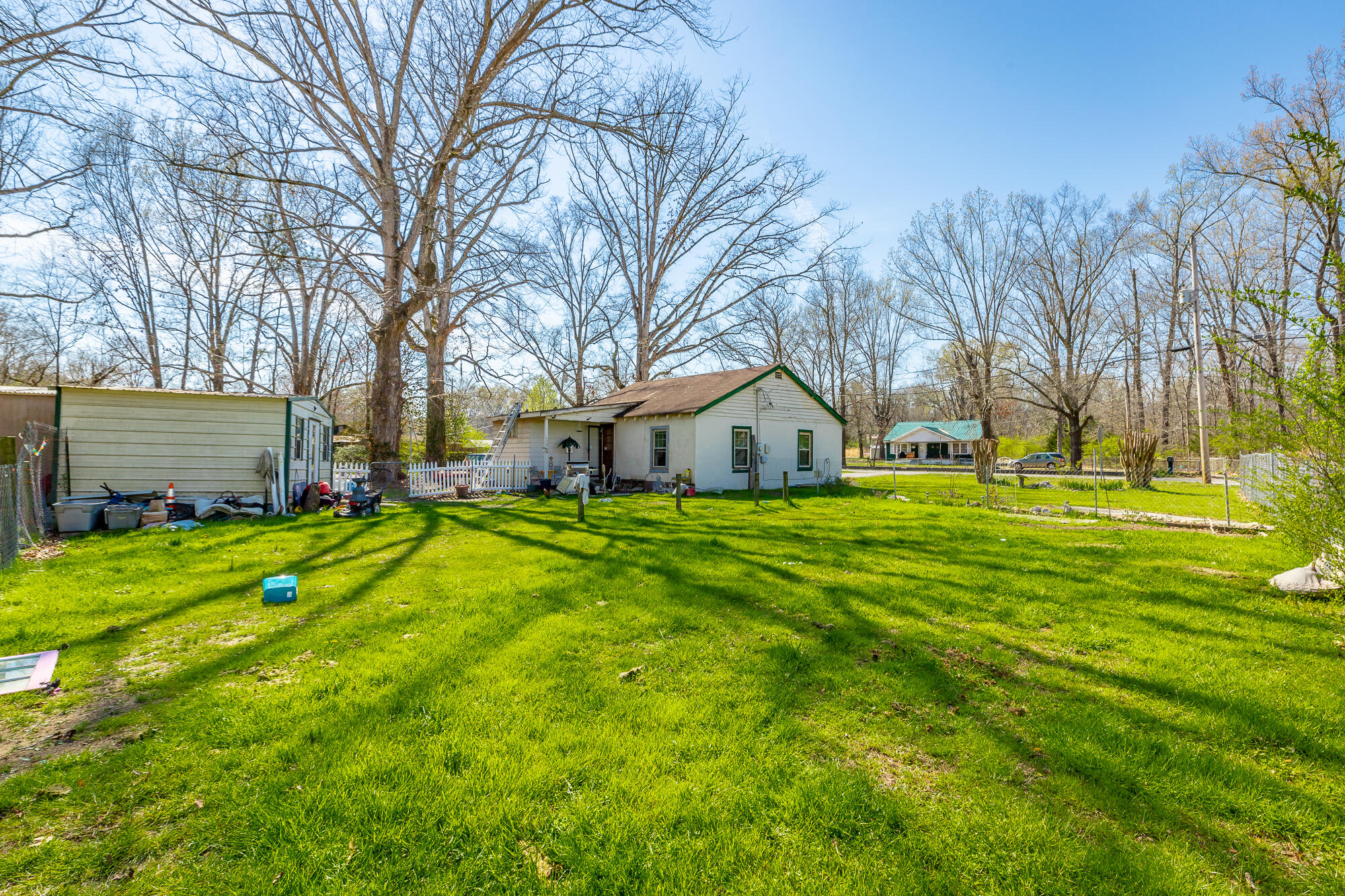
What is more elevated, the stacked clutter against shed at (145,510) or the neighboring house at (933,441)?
the neighboring house at (933,441)

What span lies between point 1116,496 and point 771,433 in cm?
1030

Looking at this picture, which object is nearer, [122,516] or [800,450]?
[122,516]

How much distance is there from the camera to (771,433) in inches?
761

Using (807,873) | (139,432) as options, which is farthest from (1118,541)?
(139,432)

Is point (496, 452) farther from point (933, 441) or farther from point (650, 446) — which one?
point (933, 441)

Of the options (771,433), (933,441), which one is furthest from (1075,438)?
(771,433)

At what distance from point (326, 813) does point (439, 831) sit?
54 cm

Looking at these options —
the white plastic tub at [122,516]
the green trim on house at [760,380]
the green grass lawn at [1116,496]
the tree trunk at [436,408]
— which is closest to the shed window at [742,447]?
the green trim on house at [760,380]

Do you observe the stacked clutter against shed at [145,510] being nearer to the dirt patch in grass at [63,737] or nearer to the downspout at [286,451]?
the downspout at [286,451]

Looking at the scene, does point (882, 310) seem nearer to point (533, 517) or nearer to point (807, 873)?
point (533, 517)

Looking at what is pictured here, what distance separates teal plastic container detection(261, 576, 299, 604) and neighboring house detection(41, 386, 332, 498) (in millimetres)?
8195

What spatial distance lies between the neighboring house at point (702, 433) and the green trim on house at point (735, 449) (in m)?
0.03

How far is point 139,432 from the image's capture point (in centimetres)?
1111

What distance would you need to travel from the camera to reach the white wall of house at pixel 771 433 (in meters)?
17.7
